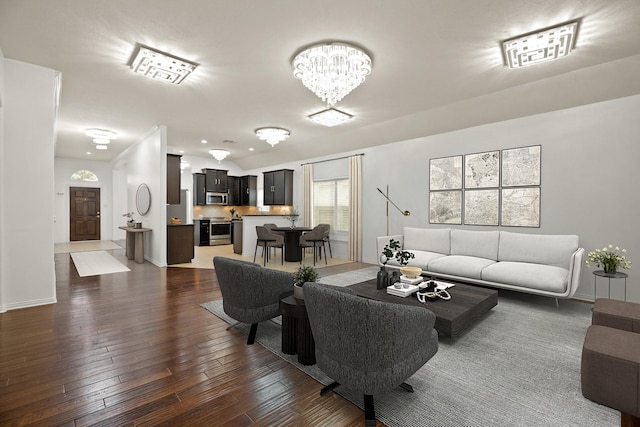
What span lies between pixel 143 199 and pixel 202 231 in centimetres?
298

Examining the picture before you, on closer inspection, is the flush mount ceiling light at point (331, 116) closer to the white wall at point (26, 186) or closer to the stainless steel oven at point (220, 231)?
the white wall at point (26, 186)

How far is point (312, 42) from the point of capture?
127 inches

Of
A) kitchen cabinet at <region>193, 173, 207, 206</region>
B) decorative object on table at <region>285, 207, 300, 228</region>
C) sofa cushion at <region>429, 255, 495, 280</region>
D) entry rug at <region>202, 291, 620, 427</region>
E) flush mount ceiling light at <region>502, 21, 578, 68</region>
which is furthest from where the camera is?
kitchen cabinet at <region>193, 173, 207, 206</region>

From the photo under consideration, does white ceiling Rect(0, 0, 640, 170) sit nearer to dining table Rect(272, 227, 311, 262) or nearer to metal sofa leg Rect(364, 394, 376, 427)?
dining table Rect(272, 227, 311, 262)

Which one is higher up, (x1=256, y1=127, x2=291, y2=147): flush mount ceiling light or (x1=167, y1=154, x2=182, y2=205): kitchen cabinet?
(x1=256, y1=127, x2=291, y2=147): flush mount ceiling light

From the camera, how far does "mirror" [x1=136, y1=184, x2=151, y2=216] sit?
7283 mm

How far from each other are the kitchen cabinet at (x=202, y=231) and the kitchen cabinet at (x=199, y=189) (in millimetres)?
689

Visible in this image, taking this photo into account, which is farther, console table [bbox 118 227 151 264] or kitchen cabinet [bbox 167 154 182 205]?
console table [bbox 118 227 151 264]

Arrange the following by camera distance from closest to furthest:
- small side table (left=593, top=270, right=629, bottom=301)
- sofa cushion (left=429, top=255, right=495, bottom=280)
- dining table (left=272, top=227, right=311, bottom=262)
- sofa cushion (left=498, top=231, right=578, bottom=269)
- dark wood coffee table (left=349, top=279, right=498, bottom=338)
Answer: dark wood coffee table (left=349, top=279, right=498, bottom=338) < small side table (left=593, top=270, right=629, bottom=301) < sofa cushion (left=498, top=231, right=578, bottom=269) < sofa cushion (left=429, top=255, right=495, bottom=280) < dining table (left=272, top=227, right=311, bottom=262)

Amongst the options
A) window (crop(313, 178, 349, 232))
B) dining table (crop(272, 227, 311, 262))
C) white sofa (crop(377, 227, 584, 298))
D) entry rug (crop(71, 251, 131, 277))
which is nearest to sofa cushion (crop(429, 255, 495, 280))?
white sofa (crop(377, 227, 584, 298))

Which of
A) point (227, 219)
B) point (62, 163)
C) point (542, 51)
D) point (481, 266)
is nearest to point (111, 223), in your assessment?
point (62, 163)

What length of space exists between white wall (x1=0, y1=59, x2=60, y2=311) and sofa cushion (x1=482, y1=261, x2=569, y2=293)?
Answer: 6.33 m

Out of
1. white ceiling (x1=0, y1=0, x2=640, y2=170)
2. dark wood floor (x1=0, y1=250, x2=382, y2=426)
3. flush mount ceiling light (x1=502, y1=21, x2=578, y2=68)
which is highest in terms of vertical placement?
white ceiling (x1=0, y1=0, x2=640, y2=170)

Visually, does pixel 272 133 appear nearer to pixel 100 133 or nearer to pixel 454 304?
pixel 100 133
